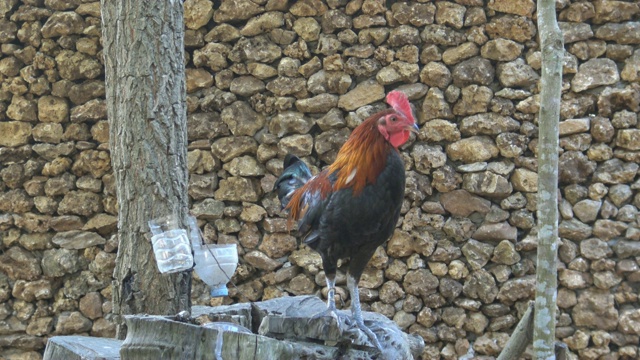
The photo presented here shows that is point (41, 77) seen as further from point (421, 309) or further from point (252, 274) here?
point (421, 309)

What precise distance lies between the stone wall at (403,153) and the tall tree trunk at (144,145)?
5.49 feet

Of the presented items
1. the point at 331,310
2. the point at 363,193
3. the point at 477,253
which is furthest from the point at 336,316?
the point at 477,253

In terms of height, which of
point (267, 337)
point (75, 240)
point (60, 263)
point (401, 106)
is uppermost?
point (401, 106)

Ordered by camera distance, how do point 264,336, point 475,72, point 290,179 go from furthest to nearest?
point 475,72 → point 290,179 → point 264,336

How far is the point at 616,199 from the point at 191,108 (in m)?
3.12

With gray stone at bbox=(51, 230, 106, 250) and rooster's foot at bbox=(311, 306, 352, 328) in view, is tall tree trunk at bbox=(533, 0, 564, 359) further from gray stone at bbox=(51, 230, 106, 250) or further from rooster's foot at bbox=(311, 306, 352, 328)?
gray stone at bbox=(51, 230, 106, 250)

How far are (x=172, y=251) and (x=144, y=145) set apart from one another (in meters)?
0.54

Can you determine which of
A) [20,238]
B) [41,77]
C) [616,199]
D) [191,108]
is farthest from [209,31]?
[616,199]

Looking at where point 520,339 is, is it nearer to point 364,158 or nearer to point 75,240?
point 364,158

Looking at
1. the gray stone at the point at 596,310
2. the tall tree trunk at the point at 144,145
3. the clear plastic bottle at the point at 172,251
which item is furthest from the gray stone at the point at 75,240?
the gray stone at the point at 596,310

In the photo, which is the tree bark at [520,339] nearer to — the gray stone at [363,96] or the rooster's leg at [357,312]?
the rooster's leg at [357,312]

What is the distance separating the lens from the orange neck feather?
2.44 meters

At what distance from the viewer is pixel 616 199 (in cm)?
427

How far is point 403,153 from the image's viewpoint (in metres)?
4.42
